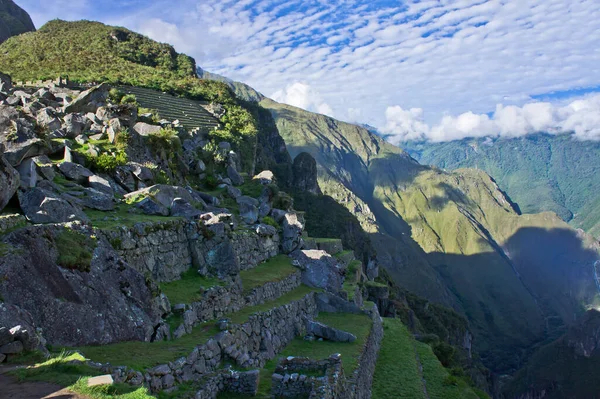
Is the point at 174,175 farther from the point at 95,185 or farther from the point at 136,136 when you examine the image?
the point at 95,185

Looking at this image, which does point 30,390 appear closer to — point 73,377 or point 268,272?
point 73,377

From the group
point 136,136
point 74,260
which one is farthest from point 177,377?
point 136,136

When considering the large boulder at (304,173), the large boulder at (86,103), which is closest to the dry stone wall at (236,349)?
the large boulder at (86,103)

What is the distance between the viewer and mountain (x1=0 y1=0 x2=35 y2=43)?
87.8 meters

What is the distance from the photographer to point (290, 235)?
2888cm

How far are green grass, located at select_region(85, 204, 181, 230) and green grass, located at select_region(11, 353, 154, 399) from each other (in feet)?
18.4

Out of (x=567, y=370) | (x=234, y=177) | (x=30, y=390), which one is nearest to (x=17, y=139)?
(x=30, y=390)

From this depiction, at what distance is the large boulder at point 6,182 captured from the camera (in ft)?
37.9

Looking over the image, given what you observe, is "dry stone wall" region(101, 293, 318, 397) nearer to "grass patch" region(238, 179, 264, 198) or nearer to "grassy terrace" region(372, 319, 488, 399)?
"grassy terrace" region(372, 319, 488, 399)

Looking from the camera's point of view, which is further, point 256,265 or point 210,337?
point 256,265

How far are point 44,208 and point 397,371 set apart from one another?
671 inches

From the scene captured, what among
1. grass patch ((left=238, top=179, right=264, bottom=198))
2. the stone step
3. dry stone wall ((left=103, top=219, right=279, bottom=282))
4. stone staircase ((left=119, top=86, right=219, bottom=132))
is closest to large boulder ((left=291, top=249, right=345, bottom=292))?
grass patch ((left=238, top=179, right=264, bottom=198))

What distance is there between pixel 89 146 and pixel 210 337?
12.1 meters

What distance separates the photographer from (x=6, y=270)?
8.38 m
